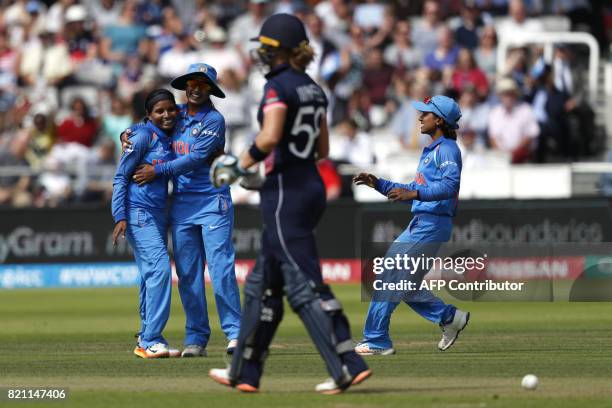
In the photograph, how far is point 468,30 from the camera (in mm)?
25062

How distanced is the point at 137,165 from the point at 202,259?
950 mm

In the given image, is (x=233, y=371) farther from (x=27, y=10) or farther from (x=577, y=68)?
(x=27, y=10)

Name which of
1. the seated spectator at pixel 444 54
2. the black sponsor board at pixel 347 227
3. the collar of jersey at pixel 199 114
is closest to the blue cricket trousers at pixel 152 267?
the collar of jersey at pixel 199 114

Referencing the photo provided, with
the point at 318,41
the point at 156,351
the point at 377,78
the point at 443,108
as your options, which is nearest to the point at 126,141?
the point at 156,351

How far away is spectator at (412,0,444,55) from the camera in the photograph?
25.2 metres

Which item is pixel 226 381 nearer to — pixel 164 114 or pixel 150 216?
pixel 150 216

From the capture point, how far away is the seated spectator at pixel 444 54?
2434 cm

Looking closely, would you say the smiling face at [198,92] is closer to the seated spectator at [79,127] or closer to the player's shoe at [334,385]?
the player's shoe at [334,385]

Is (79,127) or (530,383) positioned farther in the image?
(79,127)

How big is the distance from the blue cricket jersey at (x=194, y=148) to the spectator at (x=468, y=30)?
13.9 m

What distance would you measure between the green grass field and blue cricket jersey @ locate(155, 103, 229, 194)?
1443 millimetres

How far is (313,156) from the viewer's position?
28.8ft

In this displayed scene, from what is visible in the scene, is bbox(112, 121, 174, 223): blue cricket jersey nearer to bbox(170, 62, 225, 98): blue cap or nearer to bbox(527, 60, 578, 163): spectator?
bbox(170, 62, 225, 98): blue cap

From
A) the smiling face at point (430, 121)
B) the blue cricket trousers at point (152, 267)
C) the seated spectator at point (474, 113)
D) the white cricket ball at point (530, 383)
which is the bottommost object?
the white cricket ball at point (530, 383)
